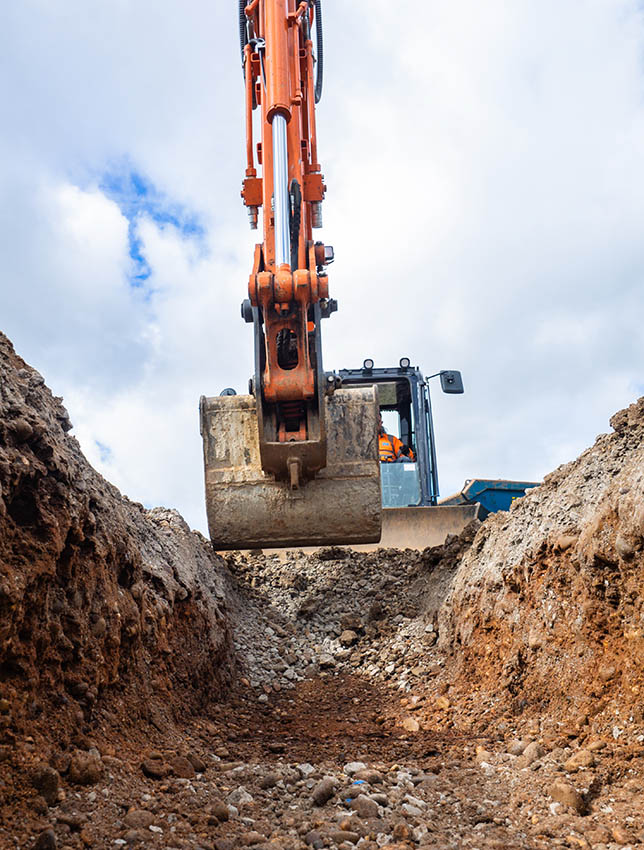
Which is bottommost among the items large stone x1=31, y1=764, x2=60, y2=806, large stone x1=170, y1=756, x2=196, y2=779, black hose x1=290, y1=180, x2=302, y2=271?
large stone x1=170, y1=756, x2=196, y2=779

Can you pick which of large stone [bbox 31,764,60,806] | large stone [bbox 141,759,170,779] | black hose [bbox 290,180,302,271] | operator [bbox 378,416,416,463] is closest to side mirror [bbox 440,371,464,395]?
operator [bbox 378,416,416,463]

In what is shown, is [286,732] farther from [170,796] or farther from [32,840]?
[32,840]

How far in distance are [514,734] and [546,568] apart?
1.20 m

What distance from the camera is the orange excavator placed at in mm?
5910

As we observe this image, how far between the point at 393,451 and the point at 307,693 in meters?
4.00

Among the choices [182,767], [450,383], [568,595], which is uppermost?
[450,383]

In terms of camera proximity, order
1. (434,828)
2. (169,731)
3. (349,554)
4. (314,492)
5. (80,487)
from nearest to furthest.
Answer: (434,828)
(80,487)
(169,731)
(314,492)
(349,554)

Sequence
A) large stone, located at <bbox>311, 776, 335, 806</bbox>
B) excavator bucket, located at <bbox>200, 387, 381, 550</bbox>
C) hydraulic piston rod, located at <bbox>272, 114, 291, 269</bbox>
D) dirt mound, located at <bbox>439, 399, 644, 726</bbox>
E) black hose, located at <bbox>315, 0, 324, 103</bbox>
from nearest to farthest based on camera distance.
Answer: large stone, located at <bbox>311, 776, 335, 806</bbox> < dirt mound, located at <bbox>439, 399, 644, 726</bbox> < hydraulic piston rod, located at <bbox>272, 114, 291, 269</bbox> < excavator bucket, located at <bbox>200, 387, 381, 550</bbox> < black hose, located at <bbox>315, 0, 324, 103</bbox>

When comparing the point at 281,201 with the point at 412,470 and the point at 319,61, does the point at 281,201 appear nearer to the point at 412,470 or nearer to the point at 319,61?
the point at 319,61

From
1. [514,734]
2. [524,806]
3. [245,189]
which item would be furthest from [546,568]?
[245,189]

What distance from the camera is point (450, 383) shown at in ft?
30.9

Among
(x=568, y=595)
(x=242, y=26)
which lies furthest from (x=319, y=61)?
(x=568, y=595)

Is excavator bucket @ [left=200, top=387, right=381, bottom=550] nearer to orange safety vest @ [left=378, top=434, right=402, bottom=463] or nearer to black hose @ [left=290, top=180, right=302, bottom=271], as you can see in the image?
black hose @ [left=290, top=180, right=302, bottom=271]

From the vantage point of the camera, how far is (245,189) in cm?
684
